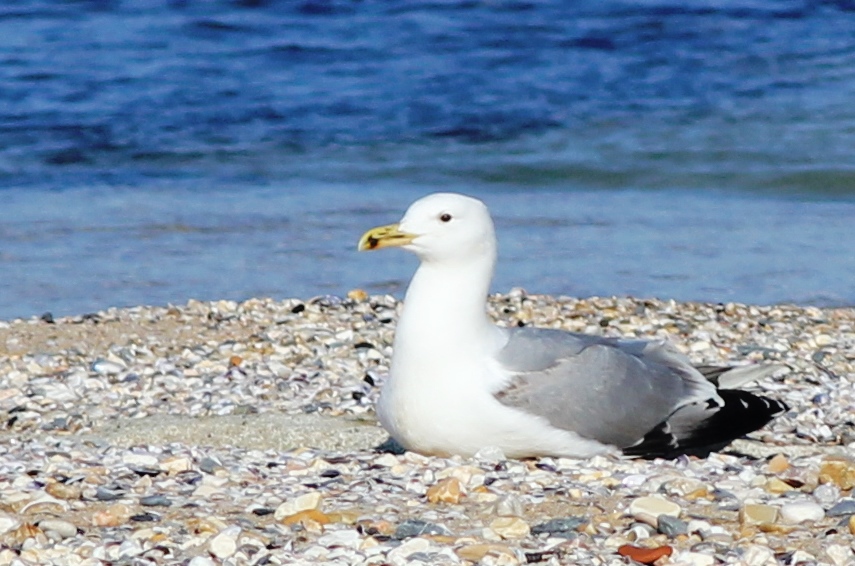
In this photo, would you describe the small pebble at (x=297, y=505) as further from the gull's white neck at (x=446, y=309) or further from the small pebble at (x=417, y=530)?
the gull's white neck at (x=446, y=309)

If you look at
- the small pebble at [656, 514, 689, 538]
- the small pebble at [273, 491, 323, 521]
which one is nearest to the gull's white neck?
the small pebble at [273, 491, 323, 521]

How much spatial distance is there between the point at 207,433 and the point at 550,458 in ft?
4.65

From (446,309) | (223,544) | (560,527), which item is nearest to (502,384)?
(446,309)

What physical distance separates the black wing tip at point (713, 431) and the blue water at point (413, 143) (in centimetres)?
346

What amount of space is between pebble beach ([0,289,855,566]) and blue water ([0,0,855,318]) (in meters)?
1.32

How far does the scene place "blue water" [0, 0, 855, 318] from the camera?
9914 millimetres

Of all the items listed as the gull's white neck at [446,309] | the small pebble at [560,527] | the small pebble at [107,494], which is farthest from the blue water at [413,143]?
the small pebble at [560,527]

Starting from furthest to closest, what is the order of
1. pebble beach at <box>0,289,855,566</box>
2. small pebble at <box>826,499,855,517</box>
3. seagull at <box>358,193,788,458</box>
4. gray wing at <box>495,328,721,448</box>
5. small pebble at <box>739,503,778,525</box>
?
1. gray wing at <box>495,328,721,448</box>
2. seagull at <box>358,193,788,458</box>
3. small pebble at <box>826,499,855,517</box>
4. small pebble at <box>739,503,778,525</box>
5. pebble beach at <box>0,289,855,566</box>

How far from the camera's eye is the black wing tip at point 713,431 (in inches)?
224

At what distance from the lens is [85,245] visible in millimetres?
10500

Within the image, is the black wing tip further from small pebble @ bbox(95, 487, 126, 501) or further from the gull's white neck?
small pebble @ bbox(95, 487, 126, 501)

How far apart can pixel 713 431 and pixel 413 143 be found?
29.1 feet

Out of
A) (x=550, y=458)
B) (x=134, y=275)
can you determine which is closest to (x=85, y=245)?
(x=134, y=275)

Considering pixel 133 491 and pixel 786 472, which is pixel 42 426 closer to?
pixel 133 491
